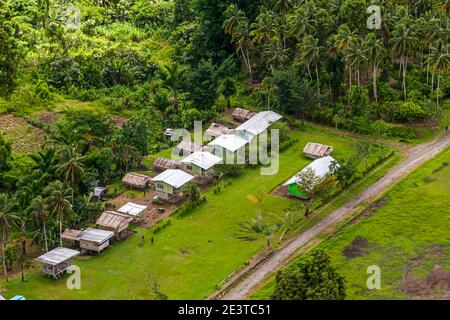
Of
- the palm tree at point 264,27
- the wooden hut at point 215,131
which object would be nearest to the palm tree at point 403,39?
the palm tree at point 264,27

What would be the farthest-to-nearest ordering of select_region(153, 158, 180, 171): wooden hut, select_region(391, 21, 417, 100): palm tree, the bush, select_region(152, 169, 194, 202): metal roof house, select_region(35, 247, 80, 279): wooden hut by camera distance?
1. select_region(391, 21, 417, 100): palm tree
2. the bush
3. select_region(153, 158, 180, 171): wooden hut
4. select_region(152, 169, 194, 202): metal roof house
5. select_region(35, 247, 80, 279): wooden hut

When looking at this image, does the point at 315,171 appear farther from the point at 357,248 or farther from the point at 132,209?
the point at 132,209

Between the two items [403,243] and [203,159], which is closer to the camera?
[403,243]

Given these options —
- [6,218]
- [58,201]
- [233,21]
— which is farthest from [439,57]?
[6,218]

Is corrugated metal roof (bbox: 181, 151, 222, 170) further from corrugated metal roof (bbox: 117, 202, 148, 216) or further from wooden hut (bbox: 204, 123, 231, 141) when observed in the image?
corrugated metal roof (bbox: 117, 202, 148, 216)

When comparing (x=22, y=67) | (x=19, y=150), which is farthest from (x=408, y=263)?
(x=22, y=67)

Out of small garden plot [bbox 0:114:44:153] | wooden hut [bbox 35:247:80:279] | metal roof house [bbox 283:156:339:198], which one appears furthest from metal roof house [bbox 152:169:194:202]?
small garden plot [bbox 0:114:44:153]
